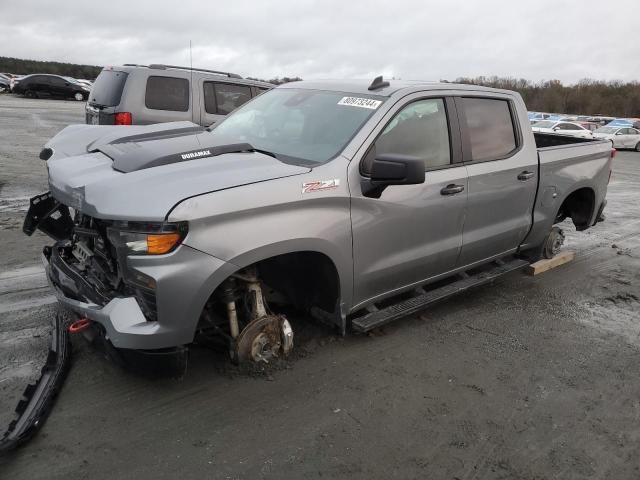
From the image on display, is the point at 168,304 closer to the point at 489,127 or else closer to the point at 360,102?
the point at 360,102

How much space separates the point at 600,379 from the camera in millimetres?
3615

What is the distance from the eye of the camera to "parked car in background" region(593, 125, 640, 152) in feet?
92.6

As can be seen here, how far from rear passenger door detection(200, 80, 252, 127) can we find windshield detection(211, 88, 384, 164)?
14.4 ft

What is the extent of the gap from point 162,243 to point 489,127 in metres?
2.98

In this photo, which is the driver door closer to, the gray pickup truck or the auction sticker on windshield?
the gray pickup truck

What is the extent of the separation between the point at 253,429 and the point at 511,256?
337cm

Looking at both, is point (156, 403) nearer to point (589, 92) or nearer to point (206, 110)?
point (206, 110)

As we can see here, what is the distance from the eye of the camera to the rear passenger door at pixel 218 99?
28.3 feet

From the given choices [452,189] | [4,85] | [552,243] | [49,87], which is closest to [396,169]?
[452,189]

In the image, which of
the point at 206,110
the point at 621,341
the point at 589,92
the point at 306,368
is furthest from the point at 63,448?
the point at 589,92

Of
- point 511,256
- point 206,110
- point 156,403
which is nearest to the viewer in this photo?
point 156,403

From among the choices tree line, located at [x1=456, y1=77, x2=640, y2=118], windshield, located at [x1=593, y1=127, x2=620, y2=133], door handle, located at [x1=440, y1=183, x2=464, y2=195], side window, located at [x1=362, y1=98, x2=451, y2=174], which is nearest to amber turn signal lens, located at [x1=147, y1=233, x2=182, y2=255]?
side window, located at [x1=362, y1=98, x2=451, y2=174]

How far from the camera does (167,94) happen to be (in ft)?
27.1

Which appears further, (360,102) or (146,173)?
(360,102)
